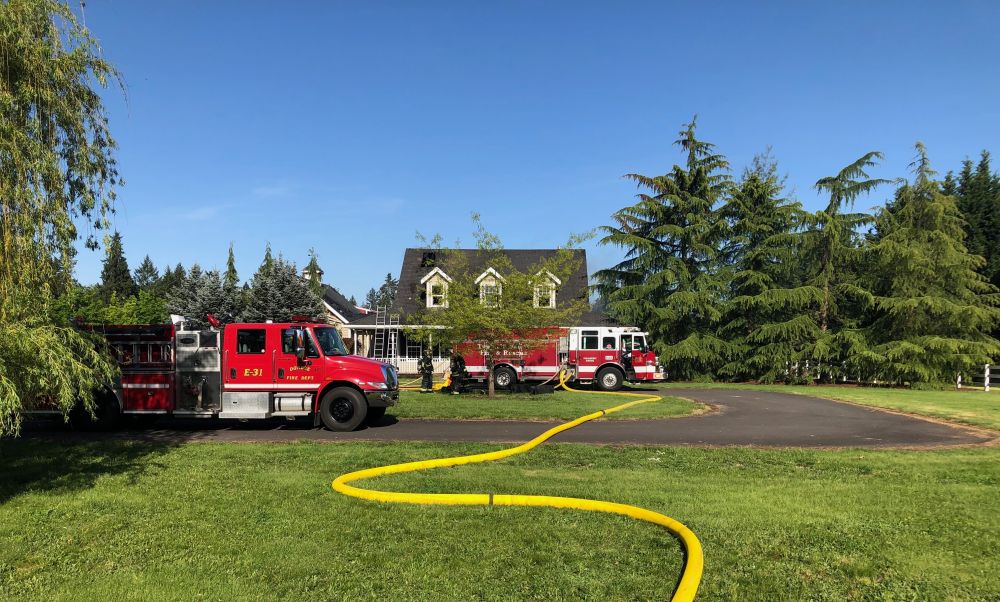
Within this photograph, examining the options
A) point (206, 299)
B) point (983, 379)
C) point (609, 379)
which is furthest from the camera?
point (206, 299)

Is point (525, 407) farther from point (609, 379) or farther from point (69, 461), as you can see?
point (69, 461)

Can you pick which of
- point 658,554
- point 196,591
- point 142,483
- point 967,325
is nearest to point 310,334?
point 142,483

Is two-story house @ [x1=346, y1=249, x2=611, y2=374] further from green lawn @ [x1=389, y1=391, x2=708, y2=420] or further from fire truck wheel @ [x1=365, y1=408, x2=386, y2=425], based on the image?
fire truck wheel @ [x1=365, y1=408, x2=386, y2=425]

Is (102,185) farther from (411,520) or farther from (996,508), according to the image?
(996,508)

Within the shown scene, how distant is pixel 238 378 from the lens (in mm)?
13047

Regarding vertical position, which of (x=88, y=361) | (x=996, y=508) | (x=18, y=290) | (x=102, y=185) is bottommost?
(x=996, y=508)

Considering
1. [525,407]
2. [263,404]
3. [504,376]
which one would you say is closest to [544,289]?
[525,407]

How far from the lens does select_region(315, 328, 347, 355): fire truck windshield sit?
13266 millimetres

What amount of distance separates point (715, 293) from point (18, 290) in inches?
1202

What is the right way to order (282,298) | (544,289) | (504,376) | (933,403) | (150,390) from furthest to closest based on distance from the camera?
(282,298)
(504,376)
(544,289)
(933,403)
(150,390)

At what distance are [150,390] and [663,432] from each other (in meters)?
11.2

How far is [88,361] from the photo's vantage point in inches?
284

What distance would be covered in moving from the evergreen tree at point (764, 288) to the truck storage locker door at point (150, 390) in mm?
26518

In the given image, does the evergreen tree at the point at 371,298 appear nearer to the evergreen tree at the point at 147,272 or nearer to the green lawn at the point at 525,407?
the evergreen tree at the point at 147,272
